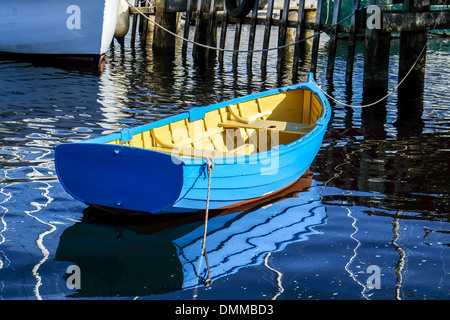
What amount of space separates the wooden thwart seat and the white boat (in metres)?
11.2

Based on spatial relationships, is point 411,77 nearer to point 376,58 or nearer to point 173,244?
point 376,58

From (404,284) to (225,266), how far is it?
1.81m

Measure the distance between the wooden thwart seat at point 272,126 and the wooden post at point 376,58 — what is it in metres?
5.39

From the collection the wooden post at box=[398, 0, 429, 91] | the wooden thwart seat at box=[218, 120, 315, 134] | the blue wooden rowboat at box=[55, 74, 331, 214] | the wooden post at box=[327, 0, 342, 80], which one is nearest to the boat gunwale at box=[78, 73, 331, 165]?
the blue wooden rowboat at box=[55, 74, 331, 214]

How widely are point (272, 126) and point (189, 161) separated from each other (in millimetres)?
3875

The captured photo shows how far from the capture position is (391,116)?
15383mm

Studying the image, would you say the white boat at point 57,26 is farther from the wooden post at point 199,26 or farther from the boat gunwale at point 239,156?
the boat gunwale at point 239,156

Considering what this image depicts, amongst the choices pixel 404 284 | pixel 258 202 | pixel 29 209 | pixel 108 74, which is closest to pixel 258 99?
pixel 258 202

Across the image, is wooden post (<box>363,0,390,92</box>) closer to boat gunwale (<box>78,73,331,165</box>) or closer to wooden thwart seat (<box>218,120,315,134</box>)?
boat gunwale (<box>78,73,331,165</box>)

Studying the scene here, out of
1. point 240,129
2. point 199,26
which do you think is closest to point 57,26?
point 199,26

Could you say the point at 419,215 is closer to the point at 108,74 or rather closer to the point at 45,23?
the point at 108,74

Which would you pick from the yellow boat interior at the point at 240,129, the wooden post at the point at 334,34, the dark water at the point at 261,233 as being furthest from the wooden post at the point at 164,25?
the yellow boat interior at the point at 240,129

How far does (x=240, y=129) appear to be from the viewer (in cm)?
1095

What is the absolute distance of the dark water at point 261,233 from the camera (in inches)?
259
